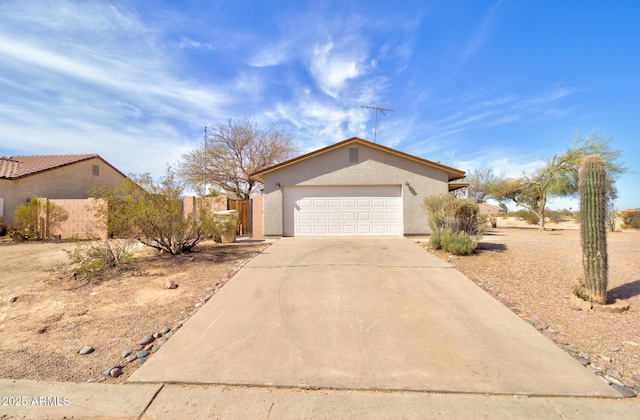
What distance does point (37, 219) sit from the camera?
14172 millimetres

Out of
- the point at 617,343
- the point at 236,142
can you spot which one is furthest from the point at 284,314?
the point at 236,142

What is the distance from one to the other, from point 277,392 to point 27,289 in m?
6.04

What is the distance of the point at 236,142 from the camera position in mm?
24250

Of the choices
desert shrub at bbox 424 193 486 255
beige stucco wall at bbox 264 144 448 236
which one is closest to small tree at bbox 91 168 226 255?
beige stucco wall at bbox 264 144 448 236

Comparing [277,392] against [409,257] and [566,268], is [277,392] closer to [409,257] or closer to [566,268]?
[409,257]

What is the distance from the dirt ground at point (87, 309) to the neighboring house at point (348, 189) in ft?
16.3

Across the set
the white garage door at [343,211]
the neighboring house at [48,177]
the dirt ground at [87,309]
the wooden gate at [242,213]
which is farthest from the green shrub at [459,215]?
the neighboring house at [48,177]

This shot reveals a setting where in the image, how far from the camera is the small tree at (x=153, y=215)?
8.09m

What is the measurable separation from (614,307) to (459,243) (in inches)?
150

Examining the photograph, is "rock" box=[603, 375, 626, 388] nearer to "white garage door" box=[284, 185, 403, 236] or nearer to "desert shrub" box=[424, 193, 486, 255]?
"desert shrub" box=[424, 193, 486, 255]

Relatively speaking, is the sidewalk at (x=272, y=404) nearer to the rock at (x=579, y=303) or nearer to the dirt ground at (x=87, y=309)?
the dirt ground at (x=87, y=309)

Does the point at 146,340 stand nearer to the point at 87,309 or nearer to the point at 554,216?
the point at 87,309

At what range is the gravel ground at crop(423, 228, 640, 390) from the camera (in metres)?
3.81

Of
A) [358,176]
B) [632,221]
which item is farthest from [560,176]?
[358,176]
